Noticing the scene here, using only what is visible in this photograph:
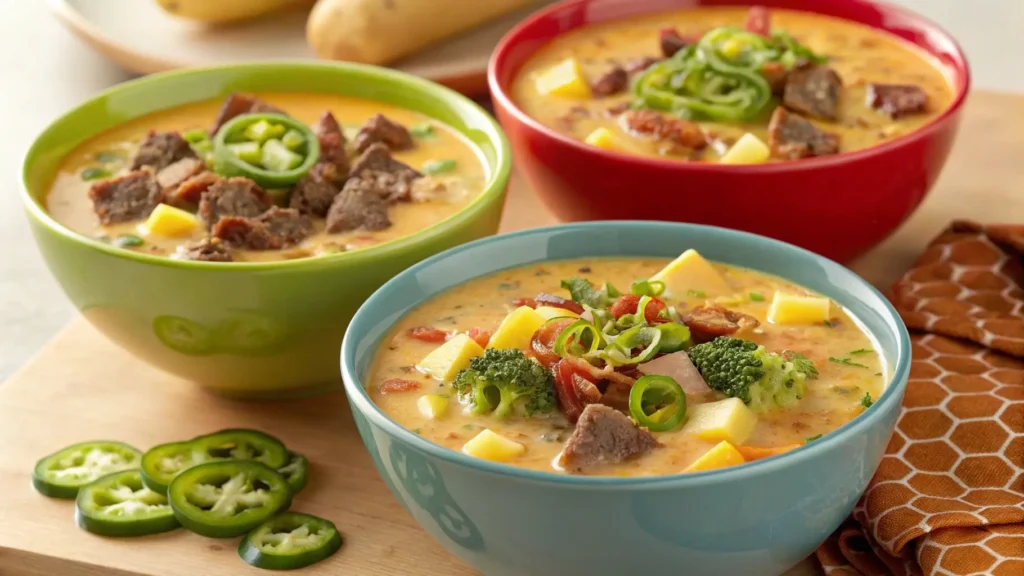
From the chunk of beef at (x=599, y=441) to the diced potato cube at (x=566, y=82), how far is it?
1717 millimetres

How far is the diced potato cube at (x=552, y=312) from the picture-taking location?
9.02 ft

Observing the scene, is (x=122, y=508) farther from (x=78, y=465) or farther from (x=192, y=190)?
(x=192, y=190)

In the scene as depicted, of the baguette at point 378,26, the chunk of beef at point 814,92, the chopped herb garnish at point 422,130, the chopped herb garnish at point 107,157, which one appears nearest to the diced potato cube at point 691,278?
the chunk of beef at point 814,92

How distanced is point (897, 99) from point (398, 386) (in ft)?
5.93

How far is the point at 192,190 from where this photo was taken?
3.32 metres

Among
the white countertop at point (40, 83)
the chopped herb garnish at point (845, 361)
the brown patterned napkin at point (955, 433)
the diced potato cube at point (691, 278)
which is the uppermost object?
the diced potato cube at point (691, 278)

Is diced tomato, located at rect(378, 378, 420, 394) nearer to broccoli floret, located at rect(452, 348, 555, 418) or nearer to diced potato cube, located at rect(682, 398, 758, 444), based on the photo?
broccoli floret, located at rect(452, 348, 555, 418)

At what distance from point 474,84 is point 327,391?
1656 mm

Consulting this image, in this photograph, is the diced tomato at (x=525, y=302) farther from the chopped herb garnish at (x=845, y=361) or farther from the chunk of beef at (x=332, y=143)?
the chunk of beef at (x=332, y=143)

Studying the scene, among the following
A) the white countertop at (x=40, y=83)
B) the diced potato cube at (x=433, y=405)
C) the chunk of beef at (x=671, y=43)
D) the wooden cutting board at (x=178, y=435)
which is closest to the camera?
the diced potato cube at (x=433, y=405)

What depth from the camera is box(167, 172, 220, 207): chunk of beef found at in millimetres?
3309

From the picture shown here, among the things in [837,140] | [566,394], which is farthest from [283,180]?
[837,140]

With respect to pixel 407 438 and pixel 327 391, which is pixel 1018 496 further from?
pixel 327 391

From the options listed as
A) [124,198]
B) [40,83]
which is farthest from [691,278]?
[40,83]
